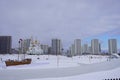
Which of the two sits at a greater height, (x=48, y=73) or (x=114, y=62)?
(x=114, y=62)

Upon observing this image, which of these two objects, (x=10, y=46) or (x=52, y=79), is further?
(x=10, y=46)

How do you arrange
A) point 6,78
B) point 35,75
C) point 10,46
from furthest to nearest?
point 10,46, point 35,75, point 6,78

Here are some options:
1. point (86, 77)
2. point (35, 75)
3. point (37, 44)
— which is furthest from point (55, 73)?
point (37, 44)

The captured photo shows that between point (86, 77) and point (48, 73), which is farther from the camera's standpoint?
point (48, 73)

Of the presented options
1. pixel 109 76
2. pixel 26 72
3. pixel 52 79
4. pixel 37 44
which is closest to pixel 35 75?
pixel 26 72

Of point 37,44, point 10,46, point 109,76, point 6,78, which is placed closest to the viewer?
point 109,76

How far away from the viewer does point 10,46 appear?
84750 mm

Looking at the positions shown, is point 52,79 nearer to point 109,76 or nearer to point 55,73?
point 55,73

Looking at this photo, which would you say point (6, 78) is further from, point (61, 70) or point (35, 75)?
point (61, 70)

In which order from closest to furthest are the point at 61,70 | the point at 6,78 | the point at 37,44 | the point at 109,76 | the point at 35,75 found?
the point at 109,76, the point at 6,78, the point at 35,75, the point at 61,70, the point at 37,44

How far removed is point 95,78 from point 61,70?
3.32 m

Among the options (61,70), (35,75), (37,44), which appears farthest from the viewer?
(37,44)

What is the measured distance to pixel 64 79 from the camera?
30.2 feet

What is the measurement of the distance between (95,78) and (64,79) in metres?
1.73
